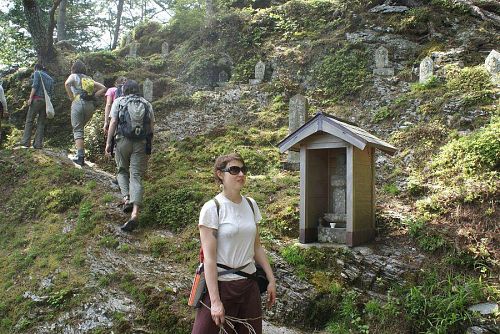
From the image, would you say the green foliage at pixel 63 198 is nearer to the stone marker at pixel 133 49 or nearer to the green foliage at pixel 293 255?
the green foliage at pixel 293 255

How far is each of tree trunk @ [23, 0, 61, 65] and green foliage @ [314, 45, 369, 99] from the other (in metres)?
9.37

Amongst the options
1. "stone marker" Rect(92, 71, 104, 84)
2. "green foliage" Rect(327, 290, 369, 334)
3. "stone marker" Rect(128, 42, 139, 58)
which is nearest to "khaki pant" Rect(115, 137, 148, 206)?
"green foliage" Rect(327, 290, 369, 334)

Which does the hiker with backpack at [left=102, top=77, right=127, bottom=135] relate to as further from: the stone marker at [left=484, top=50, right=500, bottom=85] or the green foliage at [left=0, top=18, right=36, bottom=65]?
the green foliage at [left=0, top=18, right=36, bottom=65]

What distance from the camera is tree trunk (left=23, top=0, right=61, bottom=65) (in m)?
12.1

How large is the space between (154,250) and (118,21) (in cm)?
2519

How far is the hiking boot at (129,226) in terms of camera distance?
248 inches

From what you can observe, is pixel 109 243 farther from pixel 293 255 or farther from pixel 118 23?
pixel 118 23

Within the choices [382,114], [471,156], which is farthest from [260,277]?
[382,114]

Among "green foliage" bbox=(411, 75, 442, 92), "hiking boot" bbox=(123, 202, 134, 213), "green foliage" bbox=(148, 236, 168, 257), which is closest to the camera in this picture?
"green foliage" bbox=(148, 236, 168, 257)

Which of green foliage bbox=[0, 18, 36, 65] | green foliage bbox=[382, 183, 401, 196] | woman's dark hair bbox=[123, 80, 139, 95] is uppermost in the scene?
green foliage bbox=[0, 18, 36, 65]

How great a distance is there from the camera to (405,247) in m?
5.51

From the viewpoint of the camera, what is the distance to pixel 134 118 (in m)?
6.20

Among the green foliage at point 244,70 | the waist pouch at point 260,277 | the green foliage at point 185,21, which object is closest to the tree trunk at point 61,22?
the green foliage at point 185,21

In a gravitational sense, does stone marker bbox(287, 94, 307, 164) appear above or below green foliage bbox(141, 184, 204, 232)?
above
